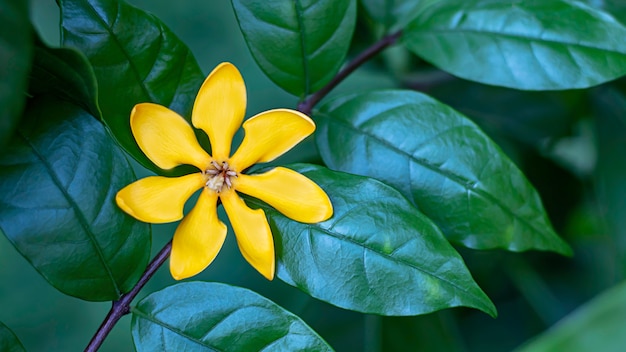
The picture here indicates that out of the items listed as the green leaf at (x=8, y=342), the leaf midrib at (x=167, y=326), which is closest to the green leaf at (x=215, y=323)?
the leaf midrib at (x=167, y=326)

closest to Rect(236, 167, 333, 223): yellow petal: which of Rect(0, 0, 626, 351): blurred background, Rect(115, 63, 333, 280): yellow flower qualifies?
Rect(115, 63, 333, 280): yellow flower

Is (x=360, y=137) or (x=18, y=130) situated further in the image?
(x=360, y=137)

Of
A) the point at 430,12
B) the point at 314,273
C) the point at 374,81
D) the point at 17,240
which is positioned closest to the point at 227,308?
the point at 314,273

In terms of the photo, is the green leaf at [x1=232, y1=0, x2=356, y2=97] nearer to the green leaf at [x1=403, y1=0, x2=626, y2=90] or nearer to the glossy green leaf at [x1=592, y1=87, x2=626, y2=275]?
the green leaf at [x1=403, y1=0, x2=626, y2=90]

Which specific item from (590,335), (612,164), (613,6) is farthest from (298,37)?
(612,164)

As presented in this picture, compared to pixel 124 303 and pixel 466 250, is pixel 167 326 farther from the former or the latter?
pixel 466 250

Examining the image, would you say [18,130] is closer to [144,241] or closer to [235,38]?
[144,241]

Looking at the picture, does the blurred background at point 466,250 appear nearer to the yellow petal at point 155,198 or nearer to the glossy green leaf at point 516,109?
the glossy green leaf at point 516,109
